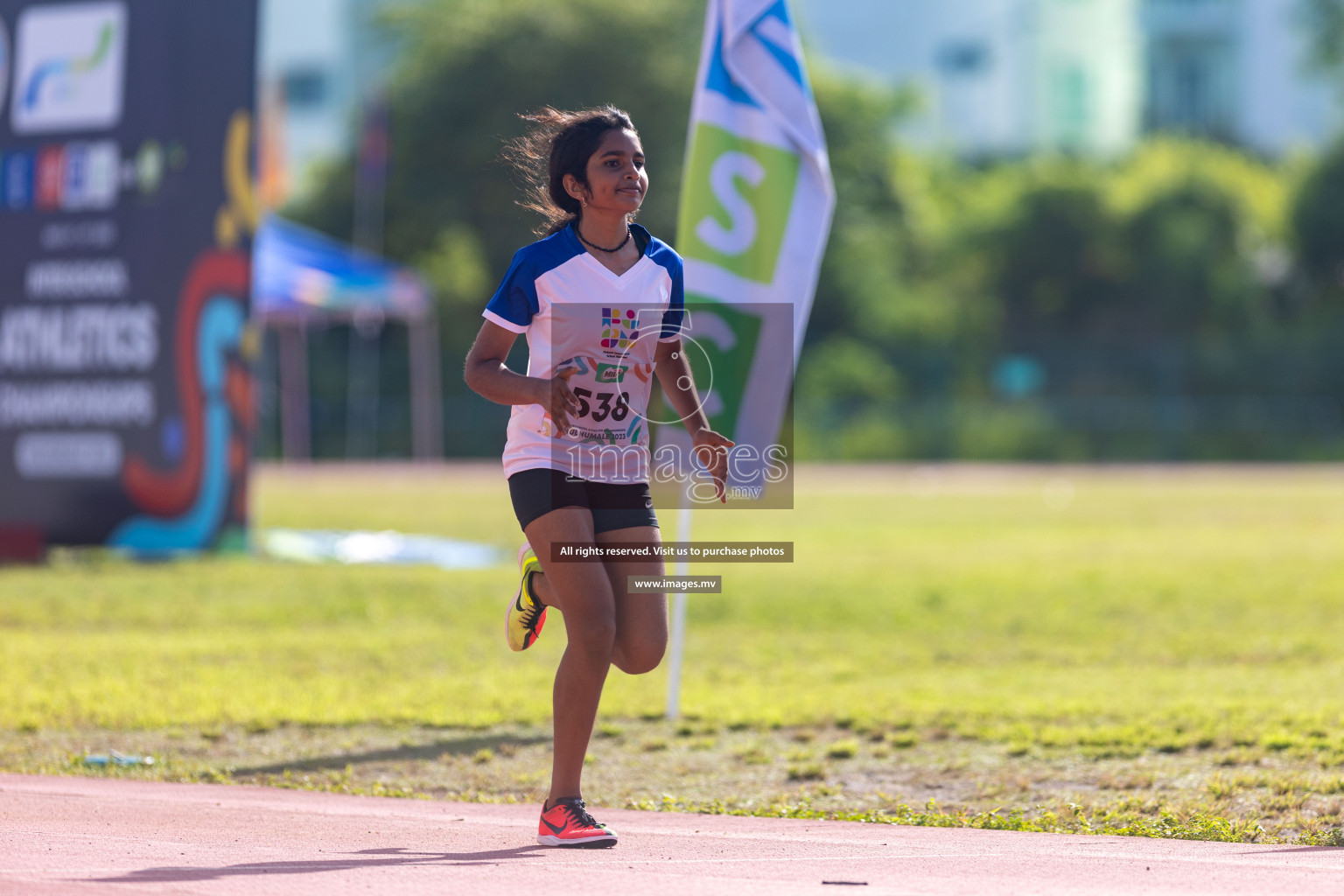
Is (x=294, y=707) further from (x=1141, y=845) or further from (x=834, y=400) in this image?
(x=834, y=400)

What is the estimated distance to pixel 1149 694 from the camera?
28.0ft

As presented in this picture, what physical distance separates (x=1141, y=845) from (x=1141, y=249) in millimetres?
42915

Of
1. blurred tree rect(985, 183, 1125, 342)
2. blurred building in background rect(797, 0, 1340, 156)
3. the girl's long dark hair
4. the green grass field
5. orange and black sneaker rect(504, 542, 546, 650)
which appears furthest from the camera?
blurred building in background rect(797, 0, 1340, 156)

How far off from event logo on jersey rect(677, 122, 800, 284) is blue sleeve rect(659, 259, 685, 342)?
2.67 m

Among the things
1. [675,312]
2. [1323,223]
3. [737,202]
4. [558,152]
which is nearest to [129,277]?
[737,202]

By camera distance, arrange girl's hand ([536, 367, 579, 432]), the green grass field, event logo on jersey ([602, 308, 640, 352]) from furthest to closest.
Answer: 1. the green grass field
2. event logo on jersey ([602, 308, 640, 352])
3. girl's hand ([536, 367, 579, 432])

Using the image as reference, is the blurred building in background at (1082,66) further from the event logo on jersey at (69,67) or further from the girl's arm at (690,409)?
the girl's arm at (690,409)

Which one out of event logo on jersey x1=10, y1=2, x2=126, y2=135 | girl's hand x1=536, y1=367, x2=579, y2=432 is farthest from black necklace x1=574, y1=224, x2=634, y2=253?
event logo on jersey x1=10, y1=2, x2=126, y2=135

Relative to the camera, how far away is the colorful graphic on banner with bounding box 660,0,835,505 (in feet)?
26.3

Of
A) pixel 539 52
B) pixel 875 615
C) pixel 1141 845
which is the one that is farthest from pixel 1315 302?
pixel 1141 845

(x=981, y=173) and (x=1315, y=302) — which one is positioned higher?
(x=981, y=173)

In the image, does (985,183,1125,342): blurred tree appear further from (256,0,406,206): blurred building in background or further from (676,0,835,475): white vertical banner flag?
(676,0,835,475): white vertical banner flag

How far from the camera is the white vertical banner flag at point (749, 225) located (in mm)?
8008

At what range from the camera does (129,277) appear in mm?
15070
